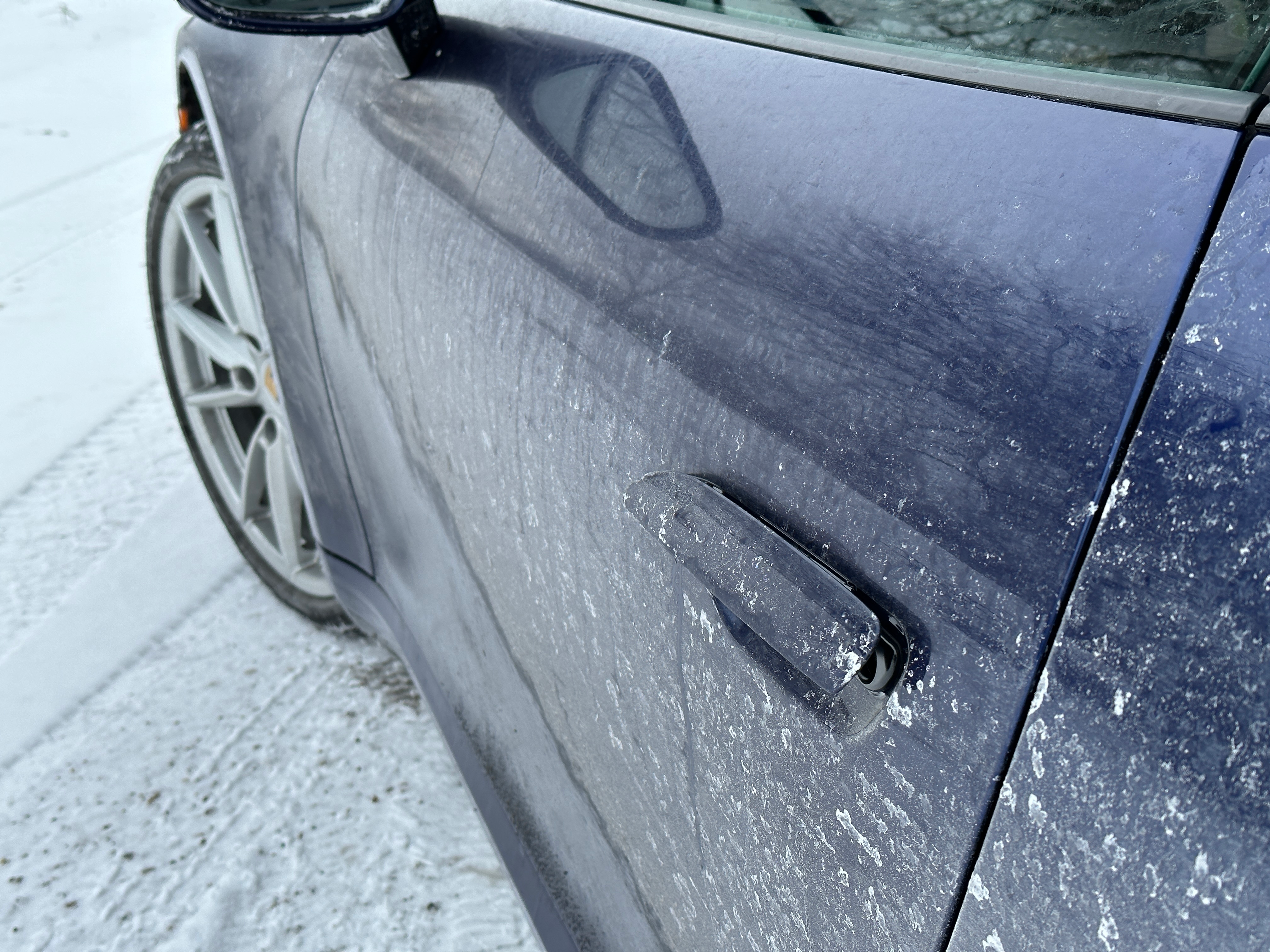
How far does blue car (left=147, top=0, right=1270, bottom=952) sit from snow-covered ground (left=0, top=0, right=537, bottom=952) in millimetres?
666

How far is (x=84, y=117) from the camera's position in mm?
6090

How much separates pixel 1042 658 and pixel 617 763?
55 cm

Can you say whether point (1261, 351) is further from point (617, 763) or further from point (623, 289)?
point (617, 763)

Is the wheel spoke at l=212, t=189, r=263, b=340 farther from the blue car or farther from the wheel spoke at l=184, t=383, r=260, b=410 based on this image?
the blue car

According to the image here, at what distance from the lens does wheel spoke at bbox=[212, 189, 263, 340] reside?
1903mm

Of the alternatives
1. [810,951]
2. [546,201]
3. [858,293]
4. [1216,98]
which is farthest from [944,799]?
[546,201]

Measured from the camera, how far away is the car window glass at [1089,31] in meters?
0.60

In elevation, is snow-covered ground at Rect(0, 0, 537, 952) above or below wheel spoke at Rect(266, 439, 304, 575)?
below

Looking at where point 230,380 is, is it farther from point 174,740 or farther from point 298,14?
point 298,14

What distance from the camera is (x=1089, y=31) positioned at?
0.68 metres

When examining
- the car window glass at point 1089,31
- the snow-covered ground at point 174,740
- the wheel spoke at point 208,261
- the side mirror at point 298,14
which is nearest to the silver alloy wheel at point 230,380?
the wheel spoke at point 208,261

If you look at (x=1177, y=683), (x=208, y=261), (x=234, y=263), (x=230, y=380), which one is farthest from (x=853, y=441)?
(x=230, y=380)

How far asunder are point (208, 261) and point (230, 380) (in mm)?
316

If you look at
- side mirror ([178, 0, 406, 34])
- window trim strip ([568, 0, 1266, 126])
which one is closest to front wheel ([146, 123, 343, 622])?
side mirror ([178, 0, 406, 34])
